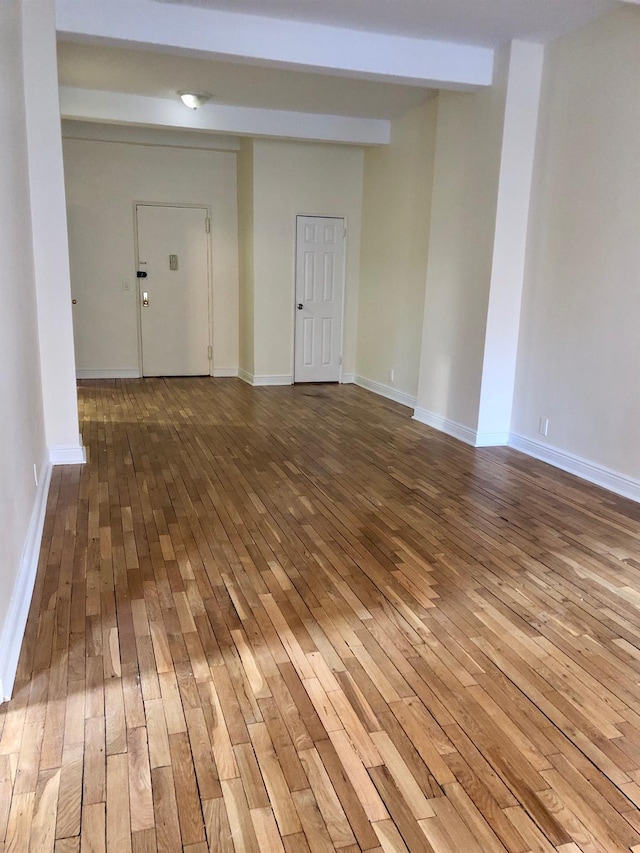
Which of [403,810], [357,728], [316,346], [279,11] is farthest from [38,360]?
[316,346]

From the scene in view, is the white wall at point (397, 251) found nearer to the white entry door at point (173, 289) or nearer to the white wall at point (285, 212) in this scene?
the white wall at point (285, 212)

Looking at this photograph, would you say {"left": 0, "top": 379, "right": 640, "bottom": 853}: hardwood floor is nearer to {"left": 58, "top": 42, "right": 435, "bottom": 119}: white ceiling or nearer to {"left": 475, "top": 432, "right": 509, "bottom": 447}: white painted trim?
{"left": 475, "top": 432, "right": 509, "bottom": 447}: white painted trim

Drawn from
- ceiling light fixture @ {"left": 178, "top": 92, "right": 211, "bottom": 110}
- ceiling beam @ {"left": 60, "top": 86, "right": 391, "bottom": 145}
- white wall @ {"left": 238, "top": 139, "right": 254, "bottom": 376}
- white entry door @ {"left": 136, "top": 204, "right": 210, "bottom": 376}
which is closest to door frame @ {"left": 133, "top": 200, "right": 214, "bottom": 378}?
white entry door @ {"left": 136, "top": 204, "right": 210, "bottom": 376}

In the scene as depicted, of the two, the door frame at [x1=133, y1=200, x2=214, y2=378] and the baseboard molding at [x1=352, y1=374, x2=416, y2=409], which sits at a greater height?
the door frame at [x1=133, y1=200, x2=214, y2=378]

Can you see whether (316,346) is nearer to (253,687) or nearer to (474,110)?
(474,110)

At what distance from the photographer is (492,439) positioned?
5129 mm

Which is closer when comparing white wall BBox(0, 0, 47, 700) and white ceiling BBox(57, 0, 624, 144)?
white wall BBox(0, 0, 47, 700)

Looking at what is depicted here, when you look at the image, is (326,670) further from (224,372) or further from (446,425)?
(224,372)

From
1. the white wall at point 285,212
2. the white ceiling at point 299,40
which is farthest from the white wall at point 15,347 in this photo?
the white wall at point 285,212

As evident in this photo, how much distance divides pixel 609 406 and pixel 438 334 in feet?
6.07

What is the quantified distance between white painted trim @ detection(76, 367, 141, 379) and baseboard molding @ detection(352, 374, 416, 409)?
9.27 feet

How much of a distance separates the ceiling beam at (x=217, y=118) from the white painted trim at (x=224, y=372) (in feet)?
9.72

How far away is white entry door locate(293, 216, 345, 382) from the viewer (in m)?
7.55

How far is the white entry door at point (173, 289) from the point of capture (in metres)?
7.74
